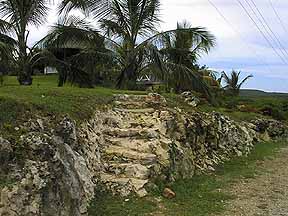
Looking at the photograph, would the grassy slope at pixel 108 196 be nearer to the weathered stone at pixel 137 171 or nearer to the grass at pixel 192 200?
the grass at pixel 192 200

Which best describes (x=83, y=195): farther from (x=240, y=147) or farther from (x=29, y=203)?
(x=240, y=147)

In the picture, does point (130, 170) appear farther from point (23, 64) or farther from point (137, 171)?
point (23, 64)

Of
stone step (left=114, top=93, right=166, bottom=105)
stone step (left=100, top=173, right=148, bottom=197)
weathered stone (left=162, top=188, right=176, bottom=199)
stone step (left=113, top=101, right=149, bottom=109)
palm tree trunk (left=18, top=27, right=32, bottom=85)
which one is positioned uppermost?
palm tree trunk (left=18, top=27, right=32, bottom=85)

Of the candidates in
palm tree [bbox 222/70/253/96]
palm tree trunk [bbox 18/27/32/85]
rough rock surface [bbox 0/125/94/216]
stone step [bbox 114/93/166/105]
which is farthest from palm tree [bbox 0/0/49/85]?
palm tree [bbox 222/70/253/96]

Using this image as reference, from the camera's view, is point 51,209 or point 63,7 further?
point 63,7

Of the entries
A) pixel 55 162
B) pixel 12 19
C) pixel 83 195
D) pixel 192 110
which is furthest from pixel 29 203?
pixel 12 19

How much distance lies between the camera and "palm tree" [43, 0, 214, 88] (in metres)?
16.1

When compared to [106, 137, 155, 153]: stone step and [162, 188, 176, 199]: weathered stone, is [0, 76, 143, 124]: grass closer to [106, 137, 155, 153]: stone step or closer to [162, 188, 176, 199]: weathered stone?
[106, 137, 155, 153]: stone step

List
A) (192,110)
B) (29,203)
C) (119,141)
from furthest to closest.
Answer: (192,110) < (119,141) < (29,203)

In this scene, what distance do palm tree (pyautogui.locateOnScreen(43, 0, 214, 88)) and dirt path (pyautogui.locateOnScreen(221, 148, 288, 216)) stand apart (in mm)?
4850

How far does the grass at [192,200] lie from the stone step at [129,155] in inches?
23.2

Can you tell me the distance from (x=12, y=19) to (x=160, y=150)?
8.24 meters

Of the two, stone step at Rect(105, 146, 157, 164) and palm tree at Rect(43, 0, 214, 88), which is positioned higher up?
palm tree at Rect(43, 0, 214, 88)

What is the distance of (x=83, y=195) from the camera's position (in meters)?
7.88
